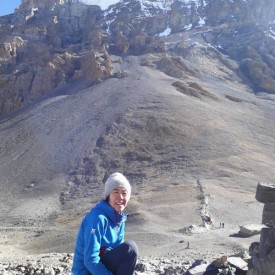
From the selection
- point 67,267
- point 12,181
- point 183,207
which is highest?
point 67,267

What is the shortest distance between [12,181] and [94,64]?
3081 cm

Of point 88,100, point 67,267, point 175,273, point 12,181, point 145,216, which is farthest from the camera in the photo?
point 88,100

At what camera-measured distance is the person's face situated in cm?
504

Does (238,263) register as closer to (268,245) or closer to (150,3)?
(268,245)

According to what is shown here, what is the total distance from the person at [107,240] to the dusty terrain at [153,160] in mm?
9927

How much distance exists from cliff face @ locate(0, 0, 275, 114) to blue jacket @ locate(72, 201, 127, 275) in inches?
2474

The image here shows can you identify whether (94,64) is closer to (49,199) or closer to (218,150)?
(218,150)

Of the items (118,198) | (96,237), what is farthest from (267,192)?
(96,237)

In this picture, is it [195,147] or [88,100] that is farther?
[88,100]

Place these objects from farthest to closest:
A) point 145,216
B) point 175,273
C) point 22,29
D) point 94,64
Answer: point 22,29, point 94,64, point 145,216, point 175,273

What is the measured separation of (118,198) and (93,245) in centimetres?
56

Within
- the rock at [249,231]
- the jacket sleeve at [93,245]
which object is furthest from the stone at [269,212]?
the rock at [249,231]

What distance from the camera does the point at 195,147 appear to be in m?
45.3

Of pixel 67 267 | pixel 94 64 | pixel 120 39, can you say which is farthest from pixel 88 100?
pixel 67 267
